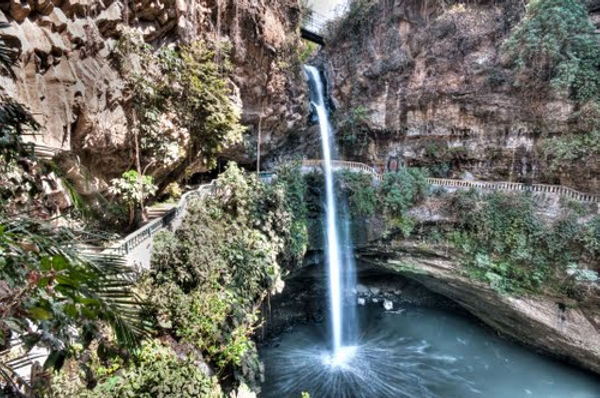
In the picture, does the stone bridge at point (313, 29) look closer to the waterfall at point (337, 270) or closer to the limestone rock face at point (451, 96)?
the limestone rock face at point (451, 96)

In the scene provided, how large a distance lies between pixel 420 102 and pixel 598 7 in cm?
705

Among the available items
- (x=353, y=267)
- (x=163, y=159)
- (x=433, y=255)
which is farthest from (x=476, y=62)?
(x=163, y=159)

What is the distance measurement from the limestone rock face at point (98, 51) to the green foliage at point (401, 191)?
748 cm

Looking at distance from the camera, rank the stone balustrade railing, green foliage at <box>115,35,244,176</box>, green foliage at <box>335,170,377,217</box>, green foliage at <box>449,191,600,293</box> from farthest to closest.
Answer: green foliage at <box>335,170,377,217</box>
green foliage at <box>449,191,600,293</box>
green foliage at <box>115,35,244,176</box>
the stone balustrade railing

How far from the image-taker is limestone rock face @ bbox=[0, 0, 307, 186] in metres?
4.63

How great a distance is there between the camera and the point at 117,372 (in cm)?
419

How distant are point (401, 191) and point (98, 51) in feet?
36.5

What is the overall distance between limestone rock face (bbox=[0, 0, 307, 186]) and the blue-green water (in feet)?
29.0

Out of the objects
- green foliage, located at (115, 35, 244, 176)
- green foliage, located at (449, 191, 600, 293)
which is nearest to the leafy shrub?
green foliage, located at (115, 35, 244, 176)

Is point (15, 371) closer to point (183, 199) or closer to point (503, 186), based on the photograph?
point (183, 199)

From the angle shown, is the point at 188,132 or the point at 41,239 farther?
the point at 188,132

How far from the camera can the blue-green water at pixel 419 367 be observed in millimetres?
9508

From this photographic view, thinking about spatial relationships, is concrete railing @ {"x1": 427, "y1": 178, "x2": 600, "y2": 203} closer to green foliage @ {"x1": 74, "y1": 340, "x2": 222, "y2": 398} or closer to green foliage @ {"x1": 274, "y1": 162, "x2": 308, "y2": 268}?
green foliage @ {"x1": 274, "y1": 162, "x2": 308, "y2": 268}

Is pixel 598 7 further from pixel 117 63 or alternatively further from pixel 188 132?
pixel 117 63
